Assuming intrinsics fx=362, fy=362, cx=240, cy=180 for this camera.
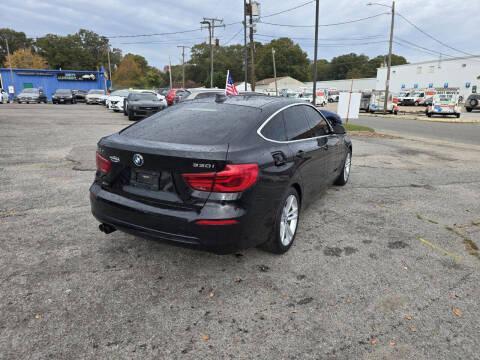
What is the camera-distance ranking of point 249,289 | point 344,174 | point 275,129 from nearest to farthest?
point 249,289 → point 275,129 → point 344,174

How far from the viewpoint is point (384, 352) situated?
94.0 inches

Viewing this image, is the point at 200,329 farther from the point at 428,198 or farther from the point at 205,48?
the point at 205,48

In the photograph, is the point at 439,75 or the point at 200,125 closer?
the point at 200,125

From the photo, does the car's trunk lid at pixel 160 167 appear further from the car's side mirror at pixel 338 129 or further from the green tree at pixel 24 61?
the green tree at pixel 24 61

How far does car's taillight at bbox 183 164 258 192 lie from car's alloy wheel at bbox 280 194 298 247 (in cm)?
79

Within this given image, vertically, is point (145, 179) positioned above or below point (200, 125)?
below

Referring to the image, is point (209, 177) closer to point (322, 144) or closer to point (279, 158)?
point (279, 158)

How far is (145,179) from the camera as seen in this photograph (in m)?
3.07

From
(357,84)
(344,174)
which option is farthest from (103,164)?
(357,84)

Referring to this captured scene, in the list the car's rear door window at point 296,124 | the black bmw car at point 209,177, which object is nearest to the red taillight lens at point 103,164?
the black bmw car at point 209,177

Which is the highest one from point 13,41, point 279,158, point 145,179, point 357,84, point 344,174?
point 13,41

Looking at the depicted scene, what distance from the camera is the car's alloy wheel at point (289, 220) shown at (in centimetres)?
361

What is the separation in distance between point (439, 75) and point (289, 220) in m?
67.1

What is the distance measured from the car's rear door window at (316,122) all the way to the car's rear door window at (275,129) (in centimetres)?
83
